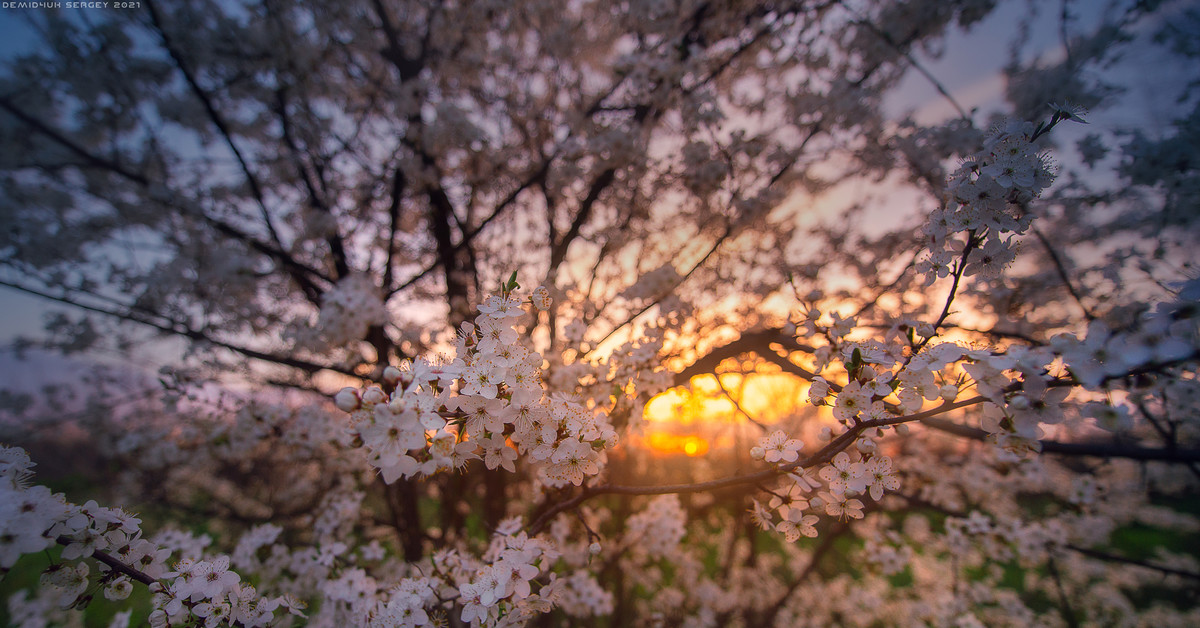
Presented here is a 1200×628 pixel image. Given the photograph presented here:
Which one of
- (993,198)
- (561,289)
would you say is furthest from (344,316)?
(993,198)

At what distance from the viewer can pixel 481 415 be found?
125 cm

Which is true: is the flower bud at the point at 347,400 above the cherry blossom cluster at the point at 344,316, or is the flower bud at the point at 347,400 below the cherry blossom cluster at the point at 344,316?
below

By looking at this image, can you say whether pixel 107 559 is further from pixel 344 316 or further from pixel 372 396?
pixel 344 316

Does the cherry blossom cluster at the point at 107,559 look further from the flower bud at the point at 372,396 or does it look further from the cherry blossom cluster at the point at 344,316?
the cherry blossom cluster at the point at 344,316

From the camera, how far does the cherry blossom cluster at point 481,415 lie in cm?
108

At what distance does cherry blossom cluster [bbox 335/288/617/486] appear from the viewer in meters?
1.08

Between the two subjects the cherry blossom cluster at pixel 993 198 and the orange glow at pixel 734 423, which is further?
the orange glow at pixel 734 423

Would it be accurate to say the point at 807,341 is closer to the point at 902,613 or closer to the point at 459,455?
the point at 459,455

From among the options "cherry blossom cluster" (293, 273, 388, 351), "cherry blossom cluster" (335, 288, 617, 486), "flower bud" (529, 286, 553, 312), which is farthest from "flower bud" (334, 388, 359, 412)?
"cherry blossom cluster" (293, 273, 388, 351)

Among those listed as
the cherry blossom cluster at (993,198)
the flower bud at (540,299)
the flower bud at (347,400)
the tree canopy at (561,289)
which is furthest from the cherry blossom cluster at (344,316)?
the cherry blossom cluster at (993,198)

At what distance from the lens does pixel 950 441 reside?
686cm

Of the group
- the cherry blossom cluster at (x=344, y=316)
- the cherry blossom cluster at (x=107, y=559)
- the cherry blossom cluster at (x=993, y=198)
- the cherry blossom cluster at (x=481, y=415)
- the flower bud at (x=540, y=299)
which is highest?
the cherry blossom cluster at (x=344, y=316)

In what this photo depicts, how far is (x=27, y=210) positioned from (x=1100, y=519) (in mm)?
12113

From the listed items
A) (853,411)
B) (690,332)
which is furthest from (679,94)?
(853,411)
